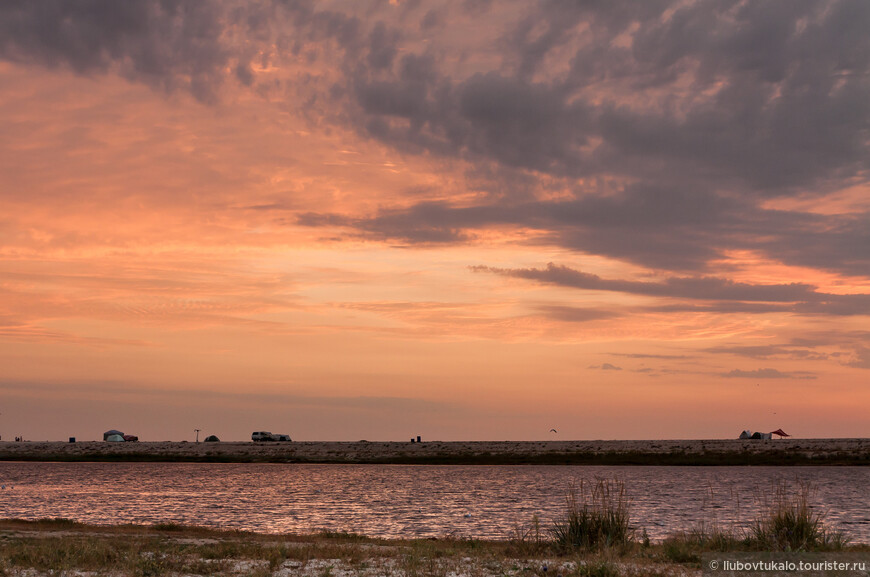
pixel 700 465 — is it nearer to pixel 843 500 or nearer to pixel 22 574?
pixel 843 500

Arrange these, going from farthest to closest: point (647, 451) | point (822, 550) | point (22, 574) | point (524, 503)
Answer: point (647, 451), point (524, 503), point (822, 550), point (22, 574)

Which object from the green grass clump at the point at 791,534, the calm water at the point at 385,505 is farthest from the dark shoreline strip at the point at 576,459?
the green grass clump at the point at 791,534

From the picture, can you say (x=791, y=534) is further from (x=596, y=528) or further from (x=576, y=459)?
(x=576, y=459)

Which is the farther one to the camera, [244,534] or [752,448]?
[752,448]

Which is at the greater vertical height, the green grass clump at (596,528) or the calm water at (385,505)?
the green grass clump at (596,528)

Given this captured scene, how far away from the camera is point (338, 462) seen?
186 m

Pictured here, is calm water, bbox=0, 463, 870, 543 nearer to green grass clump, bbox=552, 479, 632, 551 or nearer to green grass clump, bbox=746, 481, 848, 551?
green grass clump, bbox=746, 481, 848, 551

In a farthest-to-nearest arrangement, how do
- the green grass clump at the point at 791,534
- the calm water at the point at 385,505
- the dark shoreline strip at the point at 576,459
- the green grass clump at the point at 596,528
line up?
the dark shoreline strip at the point at 576,459 < the calm water at the point at 385,505 < the green grass clump at the point at 596,528 < the green grass clump at the point at 791,534

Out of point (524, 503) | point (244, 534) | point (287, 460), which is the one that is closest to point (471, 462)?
point (287, 460)

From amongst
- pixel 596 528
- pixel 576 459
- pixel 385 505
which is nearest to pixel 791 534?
pixel 596 528

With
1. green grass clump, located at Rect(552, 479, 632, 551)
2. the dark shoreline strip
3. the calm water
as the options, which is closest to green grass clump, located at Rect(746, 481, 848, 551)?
green grass clump, located at Rect(552, 479, 632, 551)

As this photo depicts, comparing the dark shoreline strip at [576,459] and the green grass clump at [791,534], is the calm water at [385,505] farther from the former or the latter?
the dark shoreline strip at [576,459]

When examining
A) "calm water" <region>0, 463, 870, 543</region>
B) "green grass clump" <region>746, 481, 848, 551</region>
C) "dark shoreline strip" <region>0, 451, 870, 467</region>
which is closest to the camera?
Result: "green grass clump" <region>746, 481, 848, 551</region>

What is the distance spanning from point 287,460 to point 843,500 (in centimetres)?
14376
